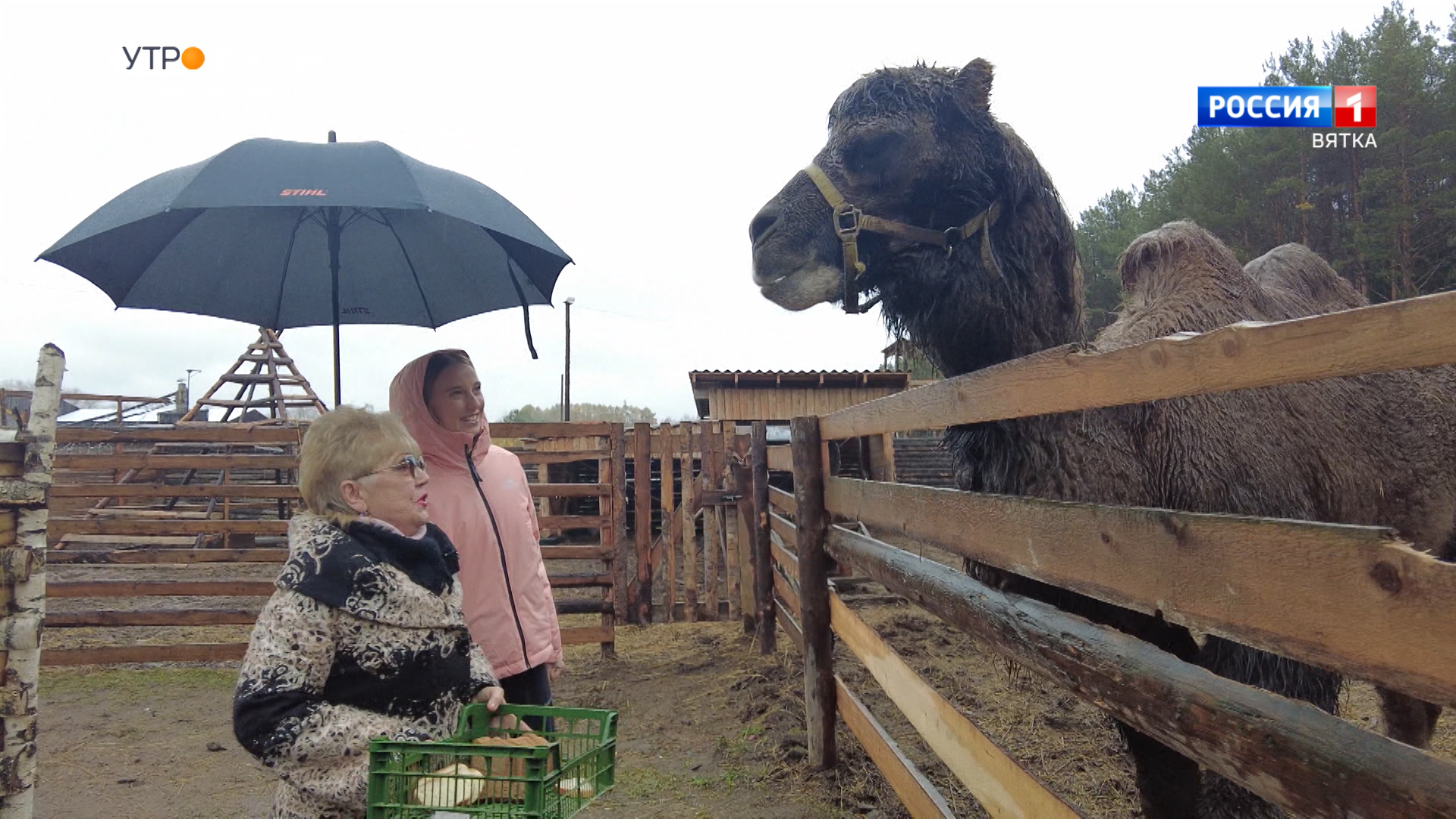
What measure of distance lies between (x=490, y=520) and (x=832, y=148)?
5.75 feet

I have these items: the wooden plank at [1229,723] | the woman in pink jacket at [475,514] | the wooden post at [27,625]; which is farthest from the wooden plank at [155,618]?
Answer: the wooden plank at [1229,723]

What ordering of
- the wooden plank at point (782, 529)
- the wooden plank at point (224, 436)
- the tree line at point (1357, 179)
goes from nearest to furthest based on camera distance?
the wooden plank at point (782, 529) → the wooden plank at point (224, 436) → the tree line at point (1357, 179)

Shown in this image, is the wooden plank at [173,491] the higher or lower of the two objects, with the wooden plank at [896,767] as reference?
higher

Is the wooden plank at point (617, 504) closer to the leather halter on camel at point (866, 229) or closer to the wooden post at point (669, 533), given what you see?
the wooden post at point (669, 533)

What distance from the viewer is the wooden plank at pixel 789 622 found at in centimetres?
537

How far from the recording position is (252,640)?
1.73m

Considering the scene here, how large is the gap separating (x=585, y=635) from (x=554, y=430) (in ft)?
5.95

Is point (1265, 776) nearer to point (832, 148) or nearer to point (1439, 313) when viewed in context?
point (1439, 313)

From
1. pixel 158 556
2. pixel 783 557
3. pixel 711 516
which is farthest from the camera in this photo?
pixel 711 516

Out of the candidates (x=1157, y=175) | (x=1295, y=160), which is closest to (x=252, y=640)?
(x=1295, y=160)

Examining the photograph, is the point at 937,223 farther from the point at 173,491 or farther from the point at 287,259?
the point at 173,491

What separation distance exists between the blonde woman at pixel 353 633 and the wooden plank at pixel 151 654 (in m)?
6.00

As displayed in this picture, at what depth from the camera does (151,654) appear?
22.6ft

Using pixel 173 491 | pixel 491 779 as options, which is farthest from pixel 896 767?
pixel 173 491
